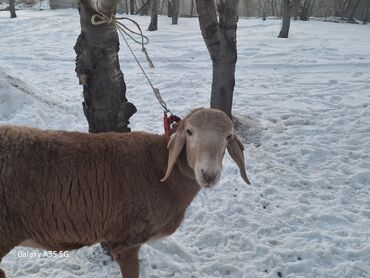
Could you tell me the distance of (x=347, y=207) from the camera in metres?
4.76

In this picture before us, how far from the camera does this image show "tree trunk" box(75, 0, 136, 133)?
11.4ft

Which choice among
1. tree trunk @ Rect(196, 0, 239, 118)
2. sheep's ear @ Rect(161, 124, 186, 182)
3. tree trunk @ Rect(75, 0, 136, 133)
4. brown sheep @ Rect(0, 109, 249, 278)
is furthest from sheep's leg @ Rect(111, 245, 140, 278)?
tree trunk @ Rect(196, 0, 239, 118)

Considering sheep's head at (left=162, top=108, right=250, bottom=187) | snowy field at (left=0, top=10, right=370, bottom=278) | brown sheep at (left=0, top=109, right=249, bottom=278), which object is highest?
sheep's head at (left=162, top=108, right=250, bottom=187)

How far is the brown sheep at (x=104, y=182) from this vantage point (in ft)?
8.85

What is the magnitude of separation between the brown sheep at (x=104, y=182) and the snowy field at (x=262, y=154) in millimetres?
876

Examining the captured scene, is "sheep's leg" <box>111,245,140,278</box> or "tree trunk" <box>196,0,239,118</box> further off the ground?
"tree trunk" <box>196,0,239,118</box>

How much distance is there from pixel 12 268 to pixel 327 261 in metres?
2.85

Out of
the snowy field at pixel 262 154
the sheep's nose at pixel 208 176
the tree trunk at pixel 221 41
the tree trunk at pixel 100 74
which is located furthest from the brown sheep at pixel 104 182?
the tree trunk at pixel 221 41

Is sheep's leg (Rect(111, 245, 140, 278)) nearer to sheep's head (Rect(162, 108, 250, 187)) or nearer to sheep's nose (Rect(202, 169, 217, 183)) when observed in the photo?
sheep's head (Rect(162, 108, 250, 187))

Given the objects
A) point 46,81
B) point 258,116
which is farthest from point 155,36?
point 258,116

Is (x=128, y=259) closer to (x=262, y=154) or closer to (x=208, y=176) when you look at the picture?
(x=208, y=176)

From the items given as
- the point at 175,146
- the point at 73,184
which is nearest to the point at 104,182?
the point at 73,184

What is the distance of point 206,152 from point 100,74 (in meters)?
1.44

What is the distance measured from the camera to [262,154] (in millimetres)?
5949
